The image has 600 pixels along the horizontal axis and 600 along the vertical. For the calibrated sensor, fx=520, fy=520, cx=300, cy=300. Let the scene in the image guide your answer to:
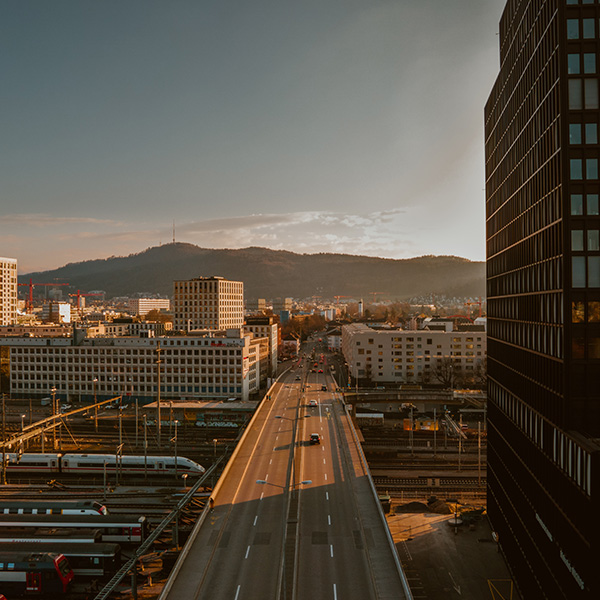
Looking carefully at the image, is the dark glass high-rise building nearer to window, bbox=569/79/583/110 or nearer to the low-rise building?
window, bbox=569/79/583/110

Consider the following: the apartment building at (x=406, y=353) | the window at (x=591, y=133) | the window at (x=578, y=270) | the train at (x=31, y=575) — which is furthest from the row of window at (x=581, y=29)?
the apartment building at (x=406, y=353)

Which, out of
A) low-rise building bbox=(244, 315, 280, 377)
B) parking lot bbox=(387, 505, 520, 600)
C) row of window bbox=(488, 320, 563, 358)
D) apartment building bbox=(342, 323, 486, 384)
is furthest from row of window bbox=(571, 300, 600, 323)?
low-rise building bbox=(244, 315, 280, 377)

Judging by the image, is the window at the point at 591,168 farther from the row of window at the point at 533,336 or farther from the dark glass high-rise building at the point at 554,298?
the row of window at the point at 533,336

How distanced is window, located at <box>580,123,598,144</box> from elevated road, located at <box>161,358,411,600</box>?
60.9 ft

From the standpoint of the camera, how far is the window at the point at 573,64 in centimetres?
2034

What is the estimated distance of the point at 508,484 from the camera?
2984cm

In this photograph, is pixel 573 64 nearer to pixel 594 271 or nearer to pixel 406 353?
pixel 594 271

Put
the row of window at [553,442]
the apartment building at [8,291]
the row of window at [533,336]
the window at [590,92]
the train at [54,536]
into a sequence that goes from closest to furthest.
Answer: the row of window at [553,442]
the window at [590,92]
the row of window at [533,336]
the train at [54,536]
the apartment building at [8,291]

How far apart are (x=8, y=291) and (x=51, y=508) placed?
13347cm

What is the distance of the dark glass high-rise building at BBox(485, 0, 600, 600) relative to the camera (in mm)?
19469

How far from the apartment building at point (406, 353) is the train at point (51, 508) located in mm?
61464

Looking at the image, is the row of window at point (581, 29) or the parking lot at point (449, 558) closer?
the row of window at point (581, 29)

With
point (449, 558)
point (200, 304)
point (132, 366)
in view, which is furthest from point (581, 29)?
point (200, 304)

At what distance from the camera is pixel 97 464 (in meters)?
48.3
